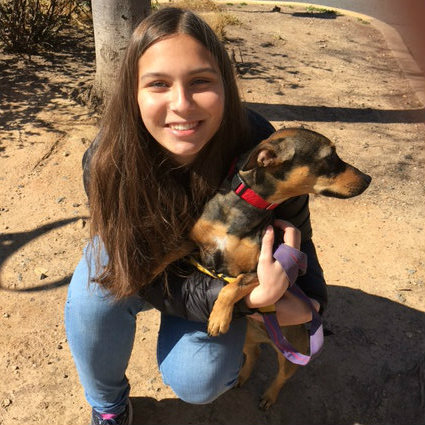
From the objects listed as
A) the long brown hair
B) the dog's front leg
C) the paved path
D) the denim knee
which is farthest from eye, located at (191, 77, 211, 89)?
the paved path

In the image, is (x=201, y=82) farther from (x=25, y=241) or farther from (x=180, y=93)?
(x=25, y=241)

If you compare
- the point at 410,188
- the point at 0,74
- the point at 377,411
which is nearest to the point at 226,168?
the point at 377,411

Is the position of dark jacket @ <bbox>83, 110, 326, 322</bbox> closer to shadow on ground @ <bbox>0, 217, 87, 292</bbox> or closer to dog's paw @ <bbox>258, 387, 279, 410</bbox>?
dog's paw @ <bbox>258, 387, 279, 410</bbox>

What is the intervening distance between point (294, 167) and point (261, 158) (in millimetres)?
200

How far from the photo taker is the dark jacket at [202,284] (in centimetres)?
238

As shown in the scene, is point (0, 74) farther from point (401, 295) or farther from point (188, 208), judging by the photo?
point (401, 295)

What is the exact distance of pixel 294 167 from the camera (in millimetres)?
2254

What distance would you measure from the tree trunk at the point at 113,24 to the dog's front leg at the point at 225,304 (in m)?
2.85

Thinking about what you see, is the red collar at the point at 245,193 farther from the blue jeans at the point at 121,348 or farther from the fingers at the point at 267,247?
the blue jeans at the point at 121,348

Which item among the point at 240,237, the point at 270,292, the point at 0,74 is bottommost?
the point at 0,74

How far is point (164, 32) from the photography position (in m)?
1.97

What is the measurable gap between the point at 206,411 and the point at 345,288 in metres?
1.44

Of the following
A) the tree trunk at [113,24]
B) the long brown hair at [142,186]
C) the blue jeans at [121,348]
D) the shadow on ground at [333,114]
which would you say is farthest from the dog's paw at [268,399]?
the shadow on ground at [333,114]

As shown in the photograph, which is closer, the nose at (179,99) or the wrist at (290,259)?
the nose at (179,99)
